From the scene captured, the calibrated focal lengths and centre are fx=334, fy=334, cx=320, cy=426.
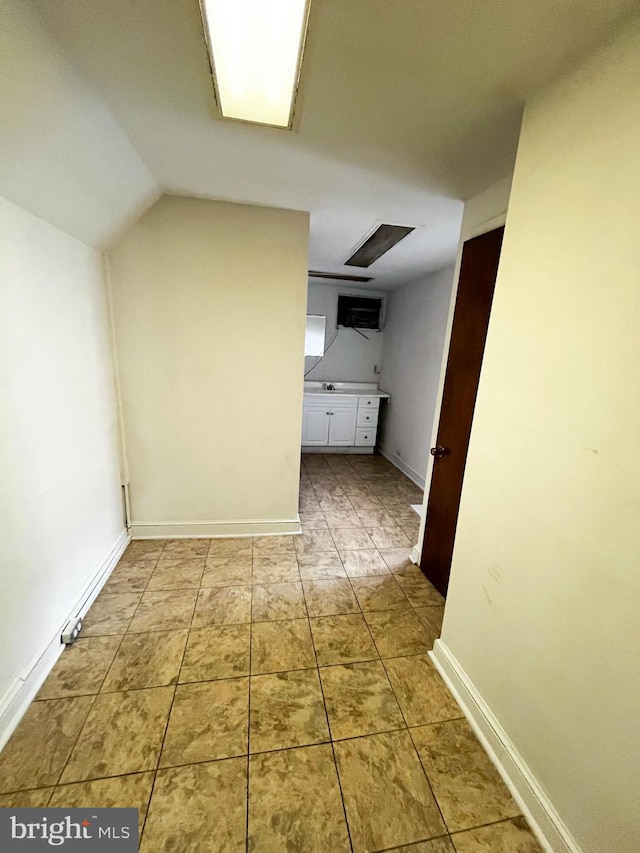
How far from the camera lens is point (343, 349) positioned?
5090 millimetres

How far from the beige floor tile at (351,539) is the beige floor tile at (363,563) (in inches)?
2.2

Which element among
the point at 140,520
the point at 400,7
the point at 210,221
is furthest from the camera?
the point at 140,520

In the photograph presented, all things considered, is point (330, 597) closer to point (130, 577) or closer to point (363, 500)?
point (130, 577)

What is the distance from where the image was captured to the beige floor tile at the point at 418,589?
6.80 feet

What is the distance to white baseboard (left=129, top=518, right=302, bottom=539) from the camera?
8.32 feet

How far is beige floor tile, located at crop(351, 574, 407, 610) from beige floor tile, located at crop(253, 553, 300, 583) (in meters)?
0.42

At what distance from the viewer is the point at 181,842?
1003 millimetres

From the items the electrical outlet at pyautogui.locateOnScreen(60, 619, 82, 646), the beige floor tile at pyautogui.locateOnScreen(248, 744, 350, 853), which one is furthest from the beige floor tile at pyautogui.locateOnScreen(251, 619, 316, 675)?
the electrical outlet at pyautogui.locateOnScreen(60, 619, 82, 646)

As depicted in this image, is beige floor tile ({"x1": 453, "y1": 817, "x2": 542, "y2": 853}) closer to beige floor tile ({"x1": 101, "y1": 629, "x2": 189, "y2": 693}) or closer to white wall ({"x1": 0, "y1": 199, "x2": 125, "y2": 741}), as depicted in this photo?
beige floor tile ({"x1": 101, "y1": 629, "x2": 189, "y2": 693})

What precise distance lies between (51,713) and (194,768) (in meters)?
0.65

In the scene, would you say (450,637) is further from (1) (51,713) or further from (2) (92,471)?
(2) (92,471)

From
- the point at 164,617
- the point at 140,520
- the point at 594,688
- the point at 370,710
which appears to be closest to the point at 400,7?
the point at 594,688

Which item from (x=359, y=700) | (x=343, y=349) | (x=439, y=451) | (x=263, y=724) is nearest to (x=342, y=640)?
(x=359, y=700)

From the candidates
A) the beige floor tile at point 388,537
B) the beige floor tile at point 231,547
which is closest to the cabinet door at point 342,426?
the beige floor tile at point 388,537
